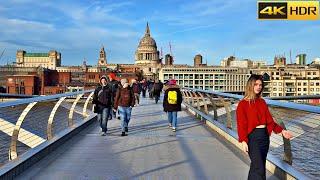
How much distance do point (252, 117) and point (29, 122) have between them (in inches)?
167

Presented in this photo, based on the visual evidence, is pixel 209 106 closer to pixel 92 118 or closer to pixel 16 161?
pixel 92 118

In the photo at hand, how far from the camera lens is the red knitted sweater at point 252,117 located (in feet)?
16.0

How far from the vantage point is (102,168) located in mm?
6715

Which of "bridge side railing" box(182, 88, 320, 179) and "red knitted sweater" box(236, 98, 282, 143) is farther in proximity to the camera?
"bridge side railing" box(182, 88, 320, 179)

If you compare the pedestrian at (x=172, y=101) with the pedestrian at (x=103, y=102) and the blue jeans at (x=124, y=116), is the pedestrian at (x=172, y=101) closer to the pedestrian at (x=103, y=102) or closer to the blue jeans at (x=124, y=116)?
the blue jeans at (x=124, y=116)

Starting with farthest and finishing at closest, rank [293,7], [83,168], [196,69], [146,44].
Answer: [146,44] < [196,69] < [293,7] < [83,168]

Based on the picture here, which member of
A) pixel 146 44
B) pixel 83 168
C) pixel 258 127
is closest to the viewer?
pixel 258 127

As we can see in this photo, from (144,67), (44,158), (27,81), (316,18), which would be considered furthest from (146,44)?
(44,158)

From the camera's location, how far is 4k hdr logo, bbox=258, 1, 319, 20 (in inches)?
784

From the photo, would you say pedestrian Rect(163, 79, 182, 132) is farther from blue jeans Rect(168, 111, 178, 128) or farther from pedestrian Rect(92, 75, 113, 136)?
pedestrian Rect(92, 75, 113, 136)

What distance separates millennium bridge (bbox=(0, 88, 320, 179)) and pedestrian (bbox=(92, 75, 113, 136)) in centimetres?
34

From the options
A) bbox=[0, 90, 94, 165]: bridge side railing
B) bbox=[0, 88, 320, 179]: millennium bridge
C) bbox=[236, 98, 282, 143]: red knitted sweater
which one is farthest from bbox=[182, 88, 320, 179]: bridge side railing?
bbox=[0, 90, 94, 165]: bridge side railing

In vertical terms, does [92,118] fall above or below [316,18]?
below

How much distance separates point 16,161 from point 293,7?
17.2 metres
